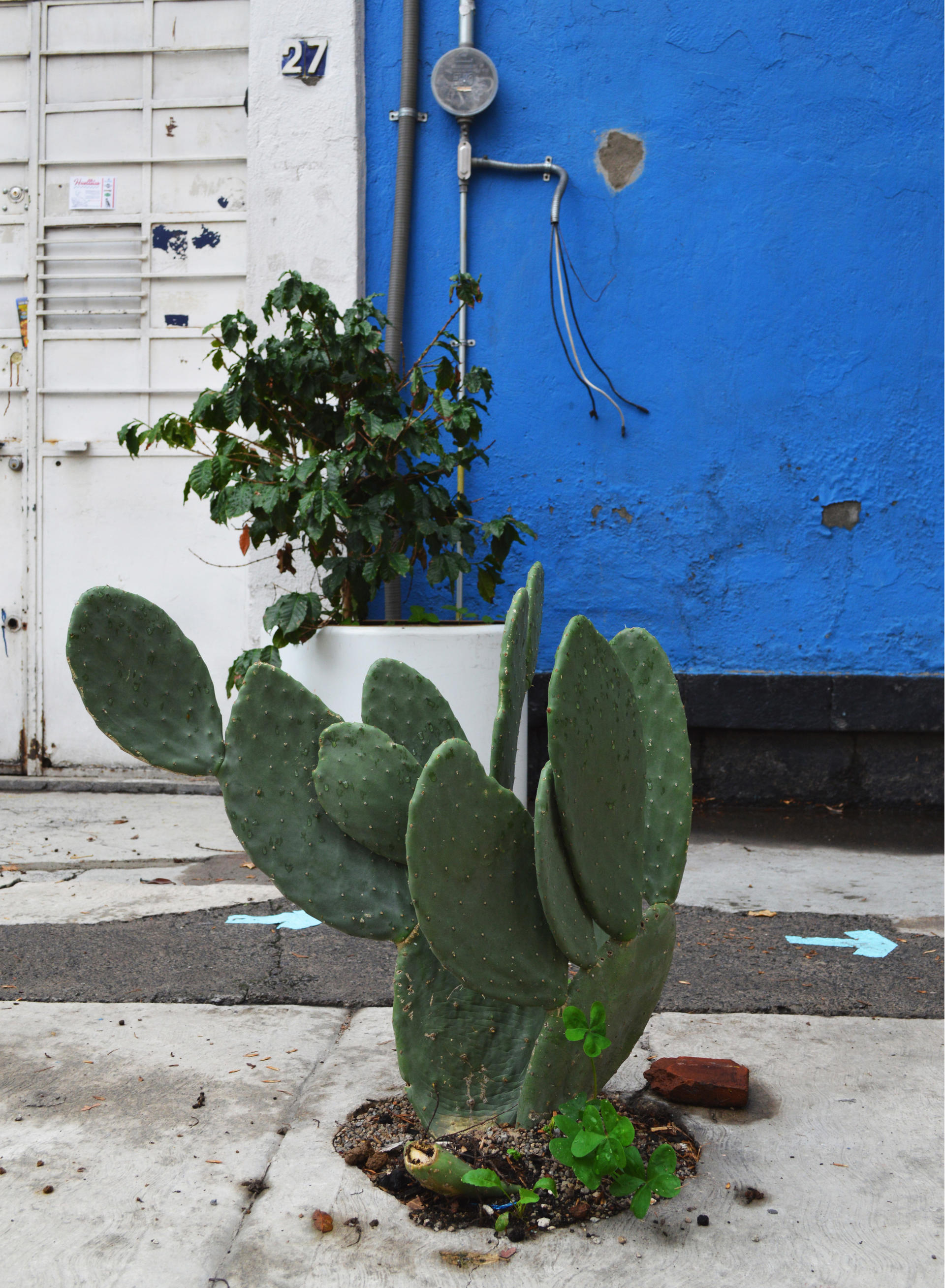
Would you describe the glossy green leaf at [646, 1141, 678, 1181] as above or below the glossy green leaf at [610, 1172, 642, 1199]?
above

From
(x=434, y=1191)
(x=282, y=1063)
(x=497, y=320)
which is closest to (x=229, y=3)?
(x=497, y=320)

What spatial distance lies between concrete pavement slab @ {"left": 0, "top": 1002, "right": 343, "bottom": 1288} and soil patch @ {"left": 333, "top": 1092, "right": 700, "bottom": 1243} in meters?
0.15

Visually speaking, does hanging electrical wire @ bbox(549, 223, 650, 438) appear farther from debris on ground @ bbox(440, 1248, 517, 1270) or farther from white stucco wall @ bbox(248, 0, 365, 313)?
debris on ground @ bbox(440, 1248, 517, 1270)

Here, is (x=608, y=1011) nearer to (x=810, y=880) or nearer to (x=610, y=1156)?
(x=610, y=1156)

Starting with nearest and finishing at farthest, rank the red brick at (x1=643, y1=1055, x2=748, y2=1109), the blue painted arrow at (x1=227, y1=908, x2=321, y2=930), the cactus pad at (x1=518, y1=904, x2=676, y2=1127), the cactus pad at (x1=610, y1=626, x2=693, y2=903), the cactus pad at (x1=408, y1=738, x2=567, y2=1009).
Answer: the cactus pad at (x1=408, y1=738, x2=567, y2=1009)
the cactus pad at (x1=518, y1=904, x2=676, y2=1127)
the cactus pad at (x1=610, y1=626, x2=693, y2=903)
the red brick at (x1=643, y1=1055, x2=748, y2=1109)
the blue painted arrow at (x1=227, y1=908, x2=321, y2=930)

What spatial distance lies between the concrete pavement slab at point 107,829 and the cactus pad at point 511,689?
227cm

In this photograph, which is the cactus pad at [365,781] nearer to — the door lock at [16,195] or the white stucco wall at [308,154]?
the white stucco wall at [308,154]

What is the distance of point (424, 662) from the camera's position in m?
3.54

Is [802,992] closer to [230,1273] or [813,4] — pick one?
[230,1273]

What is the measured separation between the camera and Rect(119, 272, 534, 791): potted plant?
3537 mm

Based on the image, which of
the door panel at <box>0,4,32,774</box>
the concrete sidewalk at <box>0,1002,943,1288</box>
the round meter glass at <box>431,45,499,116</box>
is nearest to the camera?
the concrete sidewalk at <box>0,1002,943,1288</box>

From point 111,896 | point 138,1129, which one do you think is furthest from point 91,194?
point 138,1129

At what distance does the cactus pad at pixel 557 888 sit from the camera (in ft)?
4.46

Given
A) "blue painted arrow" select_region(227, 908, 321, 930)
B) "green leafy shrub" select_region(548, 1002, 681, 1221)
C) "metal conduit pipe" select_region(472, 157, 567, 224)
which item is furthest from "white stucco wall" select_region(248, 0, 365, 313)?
"green leafy shrub" select_region(548, 1002, 681, 1221)
